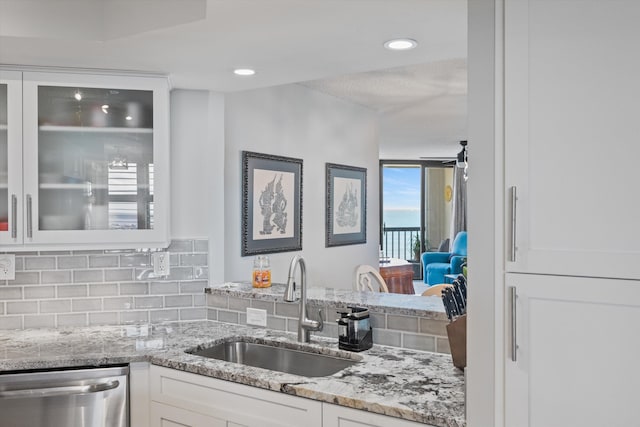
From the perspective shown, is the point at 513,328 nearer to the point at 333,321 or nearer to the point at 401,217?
the point at 333,321

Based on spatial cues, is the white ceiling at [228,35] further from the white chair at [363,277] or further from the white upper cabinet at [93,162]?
the white chair at [363,277]

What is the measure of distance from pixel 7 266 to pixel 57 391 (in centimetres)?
87

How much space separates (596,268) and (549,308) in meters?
0.16

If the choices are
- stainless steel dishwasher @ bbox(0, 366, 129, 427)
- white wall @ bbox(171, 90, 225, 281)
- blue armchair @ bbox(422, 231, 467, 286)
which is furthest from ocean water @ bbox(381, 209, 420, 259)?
stainless steel dishwasher @ bbox(0, 366, 129, 427)

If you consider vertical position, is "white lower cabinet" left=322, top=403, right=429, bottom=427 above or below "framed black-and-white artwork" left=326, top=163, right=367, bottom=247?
below

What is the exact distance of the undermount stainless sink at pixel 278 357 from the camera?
2.28 m

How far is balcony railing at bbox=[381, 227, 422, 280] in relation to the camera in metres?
10.4

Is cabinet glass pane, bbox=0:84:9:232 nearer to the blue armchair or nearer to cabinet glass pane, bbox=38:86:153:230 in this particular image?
cabinet glass pane, bbox=38:86:153:230

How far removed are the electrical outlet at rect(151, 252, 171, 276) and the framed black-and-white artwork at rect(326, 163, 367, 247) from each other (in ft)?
6.19

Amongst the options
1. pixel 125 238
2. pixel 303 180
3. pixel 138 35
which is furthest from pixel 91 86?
pixel 303 180

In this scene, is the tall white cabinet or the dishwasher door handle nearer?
the tall white cabinet

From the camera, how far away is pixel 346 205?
482 cm

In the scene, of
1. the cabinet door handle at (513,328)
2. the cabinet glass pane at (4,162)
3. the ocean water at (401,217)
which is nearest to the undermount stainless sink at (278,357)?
the cabinet door handle at (513,328)

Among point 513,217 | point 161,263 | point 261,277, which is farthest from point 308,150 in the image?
point 513,217
